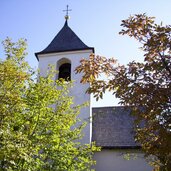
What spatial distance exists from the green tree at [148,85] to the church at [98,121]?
699 centimetres

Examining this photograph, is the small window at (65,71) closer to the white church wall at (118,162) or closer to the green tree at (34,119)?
the white church wall at (118,162)

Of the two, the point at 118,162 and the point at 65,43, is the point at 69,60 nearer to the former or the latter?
the point at 65,43

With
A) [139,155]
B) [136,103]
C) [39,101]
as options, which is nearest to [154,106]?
[136,103]

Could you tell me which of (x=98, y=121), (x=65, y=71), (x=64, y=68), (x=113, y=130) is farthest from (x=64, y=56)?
(x=113, y=130)

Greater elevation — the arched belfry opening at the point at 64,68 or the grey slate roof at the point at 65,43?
the grey slate roof at the point at 65,43

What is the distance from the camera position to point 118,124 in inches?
627

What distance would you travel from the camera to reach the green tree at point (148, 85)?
4348 mm

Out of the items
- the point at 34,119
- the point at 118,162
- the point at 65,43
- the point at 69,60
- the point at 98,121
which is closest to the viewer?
the point at 34,119

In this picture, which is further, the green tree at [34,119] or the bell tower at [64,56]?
the bell tower at [64,56]

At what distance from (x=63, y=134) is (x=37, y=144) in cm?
183

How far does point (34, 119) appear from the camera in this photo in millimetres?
9227

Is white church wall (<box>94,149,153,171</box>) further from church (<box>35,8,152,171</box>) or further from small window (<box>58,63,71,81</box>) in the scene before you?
small window (<box>58,63,71,81</box>)

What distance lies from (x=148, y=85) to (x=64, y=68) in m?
13.1

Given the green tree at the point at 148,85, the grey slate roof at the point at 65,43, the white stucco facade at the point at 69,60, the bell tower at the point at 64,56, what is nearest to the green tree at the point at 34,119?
the green tree at the point at 148,85
